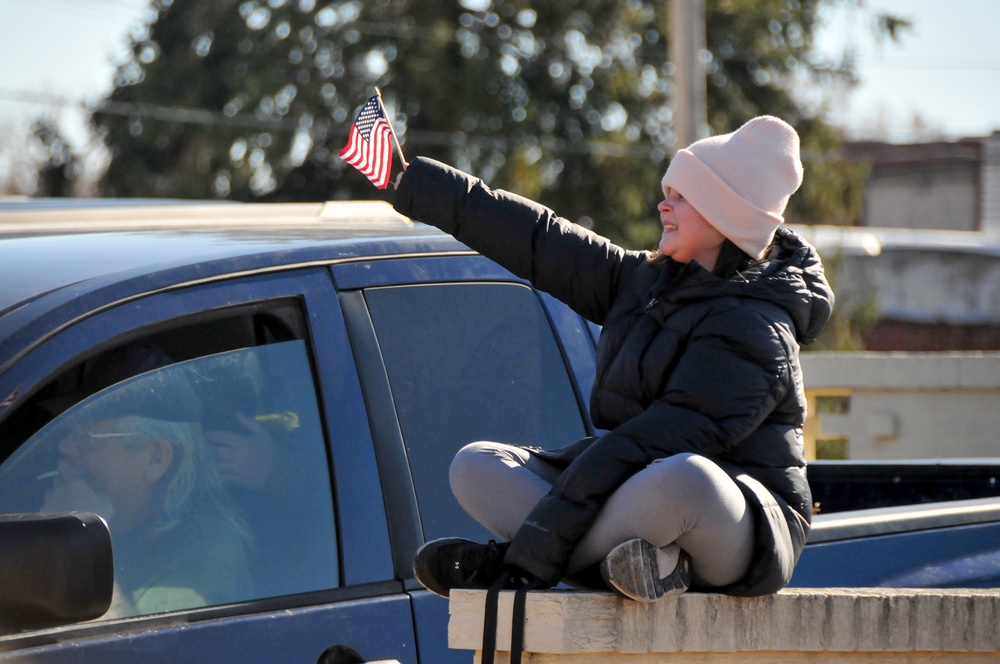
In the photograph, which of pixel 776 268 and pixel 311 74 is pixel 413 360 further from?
pixel 311 74

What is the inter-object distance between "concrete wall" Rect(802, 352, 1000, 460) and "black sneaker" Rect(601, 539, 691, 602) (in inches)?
221

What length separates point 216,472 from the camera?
2.16 m

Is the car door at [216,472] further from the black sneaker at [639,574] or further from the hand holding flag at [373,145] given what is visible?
the black sneaker at [639,574]

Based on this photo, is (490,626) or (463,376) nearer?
(490,626)

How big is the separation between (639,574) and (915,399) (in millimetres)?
6032

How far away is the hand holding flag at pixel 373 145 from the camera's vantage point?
2.29 meters

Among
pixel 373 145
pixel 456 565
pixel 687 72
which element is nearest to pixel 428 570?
pixel 456 565

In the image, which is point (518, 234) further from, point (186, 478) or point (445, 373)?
point (186, 478)

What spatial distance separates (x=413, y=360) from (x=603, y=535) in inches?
28.7

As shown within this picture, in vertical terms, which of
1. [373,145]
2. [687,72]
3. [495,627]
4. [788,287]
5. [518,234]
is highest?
[687,72]

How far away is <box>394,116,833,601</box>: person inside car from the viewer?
1.80 m

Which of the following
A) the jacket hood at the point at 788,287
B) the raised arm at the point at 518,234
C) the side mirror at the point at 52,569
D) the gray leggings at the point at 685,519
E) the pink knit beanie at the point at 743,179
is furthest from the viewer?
the raised arm at the point at 518,234

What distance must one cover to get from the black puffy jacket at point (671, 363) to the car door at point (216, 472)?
1.24 feet

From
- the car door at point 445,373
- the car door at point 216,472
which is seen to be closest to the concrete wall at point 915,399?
the car door at point 445,373
